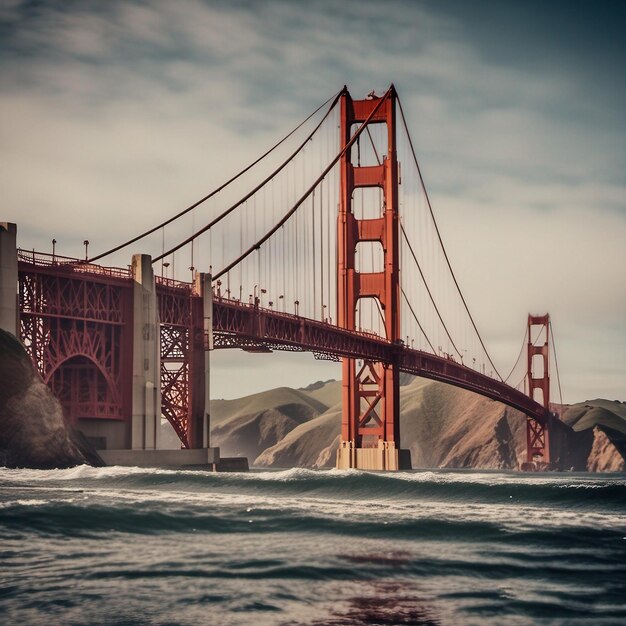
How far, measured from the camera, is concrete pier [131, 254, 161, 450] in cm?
7531

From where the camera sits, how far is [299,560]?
25.9m

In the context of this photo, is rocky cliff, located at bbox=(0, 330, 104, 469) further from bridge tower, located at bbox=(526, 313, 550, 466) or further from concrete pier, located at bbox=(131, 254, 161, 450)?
bridge tower, located at bbox=(526, 313, 550, 466)

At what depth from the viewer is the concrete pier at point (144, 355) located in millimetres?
75312

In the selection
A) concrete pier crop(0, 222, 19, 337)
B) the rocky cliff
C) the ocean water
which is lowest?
the ocean water

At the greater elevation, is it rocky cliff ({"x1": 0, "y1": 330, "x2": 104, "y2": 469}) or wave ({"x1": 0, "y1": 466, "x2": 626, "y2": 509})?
rocky cliff ({"x1": 0, "y1": 330, "x2": 104, "y2": 469})

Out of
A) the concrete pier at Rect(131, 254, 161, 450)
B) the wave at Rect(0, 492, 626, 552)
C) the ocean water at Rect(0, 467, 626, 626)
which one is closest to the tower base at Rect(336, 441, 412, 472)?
the concrete pier at Rect(131, 254, 161, 450)

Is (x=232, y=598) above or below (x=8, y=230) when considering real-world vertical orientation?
below

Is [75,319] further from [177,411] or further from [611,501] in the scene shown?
[611,501]

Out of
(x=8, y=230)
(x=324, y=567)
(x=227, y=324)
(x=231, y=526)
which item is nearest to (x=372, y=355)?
(x=227, y=324)

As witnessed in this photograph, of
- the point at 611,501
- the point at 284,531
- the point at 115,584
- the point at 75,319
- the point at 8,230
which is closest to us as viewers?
the point at 115,584

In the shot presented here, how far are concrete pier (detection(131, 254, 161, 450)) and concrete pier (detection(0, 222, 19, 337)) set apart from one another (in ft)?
33.4

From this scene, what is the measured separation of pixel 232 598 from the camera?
2098 cm

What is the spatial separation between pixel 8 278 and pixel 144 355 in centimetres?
1269

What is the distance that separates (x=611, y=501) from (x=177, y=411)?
146 feet
